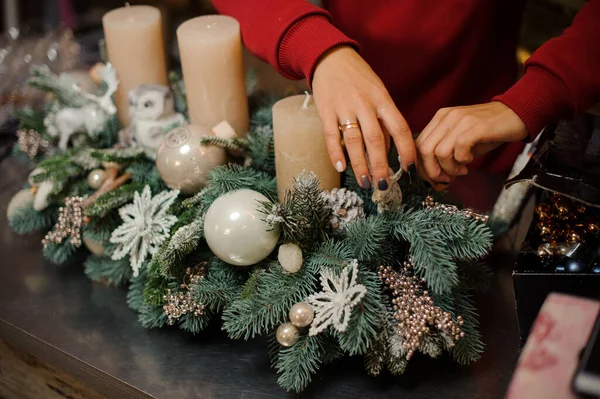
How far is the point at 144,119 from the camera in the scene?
0.84 m

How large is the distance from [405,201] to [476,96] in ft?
1.37

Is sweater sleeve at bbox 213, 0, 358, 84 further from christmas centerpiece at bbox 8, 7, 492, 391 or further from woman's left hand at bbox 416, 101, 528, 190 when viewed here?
woman's left hand at bbox 416, 101, 528, 190

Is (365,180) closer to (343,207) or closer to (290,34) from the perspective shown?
(343,207)

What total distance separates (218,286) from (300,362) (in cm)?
13

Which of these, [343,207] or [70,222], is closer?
[343,207]

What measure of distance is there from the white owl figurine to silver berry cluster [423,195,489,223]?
0.37 metres

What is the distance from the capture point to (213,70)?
79cm

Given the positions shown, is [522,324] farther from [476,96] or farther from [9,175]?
[9,175]

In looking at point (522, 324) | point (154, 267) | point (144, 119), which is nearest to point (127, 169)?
point (144, 119)

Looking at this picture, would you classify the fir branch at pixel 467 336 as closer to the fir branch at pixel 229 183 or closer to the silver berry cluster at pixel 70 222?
the fir branch at pixel 229 183

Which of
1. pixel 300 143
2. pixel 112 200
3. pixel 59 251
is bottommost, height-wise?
pixel 59 251

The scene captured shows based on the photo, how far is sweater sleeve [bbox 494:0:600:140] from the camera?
0.67 metres

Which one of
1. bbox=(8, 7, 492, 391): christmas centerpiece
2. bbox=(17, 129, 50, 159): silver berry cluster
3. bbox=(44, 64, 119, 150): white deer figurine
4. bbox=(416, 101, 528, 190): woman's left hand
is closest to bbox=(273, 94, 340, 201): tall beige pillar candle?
bbox=(8, 7, 492, 391): christmas centerpiece

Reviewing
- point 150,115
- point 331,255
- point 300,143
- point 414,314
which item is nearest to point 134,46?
point 150,115
